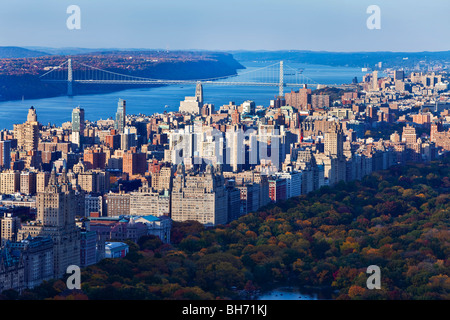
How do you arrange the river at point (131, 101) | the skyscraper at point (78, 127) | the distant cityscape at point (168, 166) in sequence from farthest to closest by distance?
the river at point (131, 101) → the skyscraper at point (78, 127) → the distant cityscape at point (168, 166)

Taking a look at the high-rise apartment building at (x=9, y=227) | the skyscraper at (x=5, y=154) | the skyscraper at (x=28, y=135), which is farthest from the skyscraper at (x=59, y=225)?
the skyscraper at (x=28, y=135)

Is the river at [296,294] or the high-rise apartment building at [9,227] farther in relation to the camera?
the high-rise apartment building at [9,227]

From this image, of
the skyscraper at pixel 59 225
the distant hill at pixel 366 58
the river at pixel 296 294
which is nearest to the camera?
the river at pixel 296 294

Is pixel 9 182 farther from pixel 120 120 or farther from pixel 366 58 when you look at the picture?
pixel 366 58

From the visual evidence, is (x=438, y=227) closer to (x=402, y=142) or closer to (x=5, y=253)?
(x=5, y=253)

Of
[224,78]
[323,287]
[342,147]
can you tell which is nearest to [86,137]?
[342,147]

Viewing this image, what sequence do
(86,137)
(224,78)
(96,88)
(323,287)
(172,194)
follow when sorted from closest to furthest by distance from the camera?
1. (323,287)
2. (172,194)
3. (86,137)
4. (96,88)
5. (224,78)

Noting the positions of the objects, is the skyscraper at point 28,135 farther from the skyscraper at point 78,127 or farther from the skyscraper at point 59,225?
the skyscraper at point 59,225
